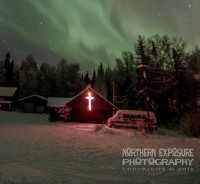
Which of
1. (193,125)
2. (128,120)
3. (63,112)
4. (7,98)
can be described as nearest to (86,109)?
(63,112)

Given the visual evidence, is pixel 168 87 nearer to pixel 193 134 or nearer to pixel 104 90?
pixel 193 134

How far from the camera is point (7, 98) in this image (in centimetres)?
8094

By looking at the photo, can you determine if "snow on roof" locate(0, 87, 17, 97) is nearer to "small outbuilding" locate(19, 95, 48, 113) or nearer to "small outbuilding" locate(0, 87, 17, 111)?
"small outbuilding" locate(0, 87, 17, 111)

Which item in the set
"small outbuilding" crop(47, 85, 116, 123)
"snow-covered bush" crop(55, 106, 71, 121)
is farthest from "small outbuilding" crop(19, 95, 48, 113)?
"snow-covered bush" crop(55, 106, 71, 121)

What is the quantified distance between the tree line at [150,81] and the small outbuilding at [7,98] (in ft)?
17.3

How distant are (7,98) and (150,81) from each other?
1707 inches

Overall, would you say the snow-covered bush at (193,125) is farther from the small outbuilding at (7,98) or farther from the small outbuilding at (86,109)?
the small outbuilding at (7,98)

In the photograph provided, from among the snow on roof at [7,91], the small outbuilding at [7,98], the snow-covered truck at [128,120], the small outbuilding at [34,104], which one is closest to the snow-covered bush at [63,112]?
the snow-covered truck at [128,120]

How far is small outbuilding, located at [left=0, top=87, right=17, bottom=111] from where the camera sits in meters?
79.3

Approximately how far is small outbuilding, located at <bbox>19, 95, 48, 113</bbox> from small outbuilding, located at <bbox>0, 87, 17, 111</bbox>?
4150 millimetres

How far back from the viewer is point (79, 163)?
1287 cm

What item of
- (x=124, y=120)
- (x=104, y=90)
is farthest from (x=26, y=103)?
(x=124, y=120)

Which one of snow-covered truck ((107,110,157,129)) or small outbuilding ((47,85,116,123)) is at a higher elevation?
small outbuilding ((47,85,116,123))

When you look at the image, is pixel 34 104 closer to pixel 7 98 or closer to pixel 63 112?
pixel 7 98
